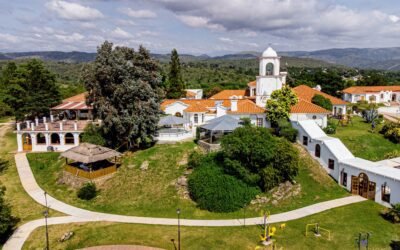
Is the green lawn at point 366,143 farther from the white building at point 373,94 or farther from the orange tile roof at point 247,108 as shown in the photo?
the white building at point 373,94

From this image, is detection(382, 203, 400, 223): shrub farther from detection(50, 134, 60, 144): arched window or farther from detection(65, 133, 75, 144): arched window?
detection(50, 134, 60, 144): arched window

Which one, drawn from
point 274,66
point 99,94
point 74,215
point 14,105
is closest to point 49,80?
point 14,105

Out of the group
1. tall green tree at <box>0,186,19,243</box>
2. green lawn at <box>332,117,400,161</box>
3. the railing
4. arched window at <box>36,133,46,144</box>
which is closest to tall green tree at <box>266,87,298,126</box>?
green lawn at <box>332,117,400,161</box>

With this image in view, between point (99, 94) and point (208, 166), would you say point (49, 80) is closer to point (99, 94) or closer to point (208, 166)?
point (99, 94)

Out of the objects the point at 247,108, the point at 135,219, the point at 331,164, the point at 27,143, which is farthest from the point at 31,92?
the point at 331,164

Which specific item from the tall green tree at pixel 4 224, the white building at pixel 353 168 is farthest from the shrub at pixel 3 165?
the white building at pixel 353 168

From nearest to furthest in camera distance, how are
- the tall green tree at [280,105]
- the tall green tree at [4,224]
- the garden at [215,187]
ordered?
1. the tall green tree at [4,224]
2. the garden at [215,187]
3. the tall green tree at [280,105]
